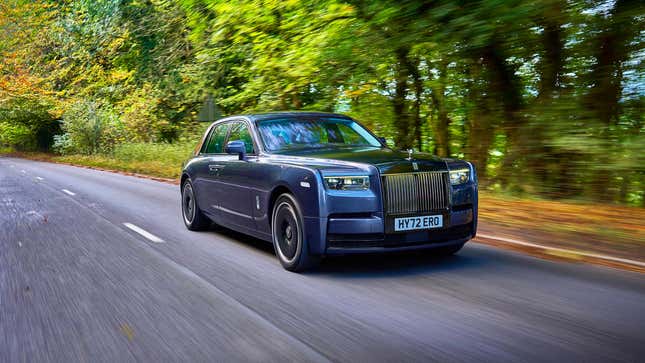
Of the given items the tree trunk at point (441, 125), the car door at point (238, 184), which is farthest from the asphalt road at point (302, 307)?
the tree trunk at point (441, 125)

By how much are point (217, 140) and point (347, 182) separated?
3.49 m

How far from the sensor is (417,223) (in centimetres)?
615

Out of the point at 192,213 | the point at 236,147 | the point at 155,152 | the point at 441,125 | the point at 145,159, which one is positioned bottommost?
the point at 145,159

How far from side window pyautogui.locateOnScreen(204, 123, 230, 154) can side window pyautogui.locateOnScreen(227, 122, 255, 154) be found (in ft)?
0.95

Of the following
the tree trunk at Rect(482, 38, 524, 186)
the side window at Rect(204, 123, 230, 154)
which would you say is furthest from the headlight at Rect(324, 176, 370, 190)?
the tree trunk at Rect(482, 38, 524, 186)

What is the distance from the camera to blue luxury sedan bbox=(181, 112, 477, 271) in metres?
6.04

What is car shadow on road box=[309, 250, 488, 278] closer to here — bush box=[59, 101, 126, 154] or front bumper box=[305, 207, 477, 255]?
front bumper box=[305, 207, 477, 255]

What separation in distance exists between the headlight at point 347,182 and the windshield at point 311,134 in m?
1.33

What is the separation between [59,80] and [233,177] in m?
39.1

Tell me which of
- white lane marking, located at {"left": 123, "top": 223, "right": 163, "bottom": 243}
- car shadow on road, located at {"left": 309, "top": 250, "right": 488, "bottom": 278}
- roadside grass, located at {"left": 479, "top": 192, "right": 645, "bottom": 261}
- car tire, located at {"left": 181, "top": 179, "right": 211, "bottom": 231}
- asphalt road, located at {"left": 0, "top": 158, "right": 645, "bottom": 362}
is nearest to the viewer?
asphalt road, located at {"left": 0, "top": 158, "right": 645, "bottom": 362}

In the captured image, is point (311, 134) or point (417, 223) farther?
point (311, 134)

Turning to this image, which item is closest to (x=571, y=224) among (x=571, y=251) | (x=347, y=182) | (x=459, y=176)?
(x=571, y=251)

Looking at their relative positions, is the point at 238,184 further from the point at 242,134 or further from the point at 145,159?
the point at 145,159

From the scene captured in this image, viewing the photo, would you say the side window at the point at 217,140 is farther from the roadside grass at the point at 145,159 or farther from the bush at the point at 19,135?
the bush at the point at 19,135
